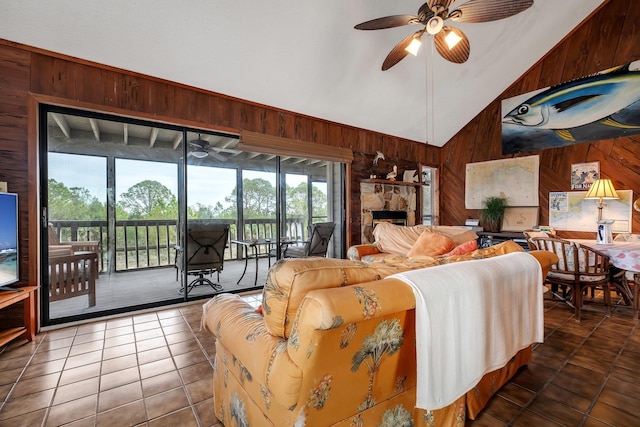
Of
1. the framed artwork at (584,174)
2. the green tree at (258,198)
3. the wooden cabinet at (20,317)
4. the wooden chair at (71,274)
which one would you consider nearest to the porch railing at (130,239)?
the wooden chair at (71,274)

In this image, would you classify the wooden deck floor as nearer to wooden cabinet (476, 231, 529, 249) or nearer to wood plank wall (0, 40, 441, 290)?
wood plank wall (0, 40, 441, 290)

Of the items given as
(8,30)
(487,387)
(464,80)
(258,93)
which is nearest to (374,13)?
(258,93)

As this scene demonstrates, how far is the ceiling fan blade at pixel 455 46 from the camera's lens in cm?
270

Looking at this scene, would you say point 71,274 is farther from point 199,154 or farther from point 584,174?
point 584,174

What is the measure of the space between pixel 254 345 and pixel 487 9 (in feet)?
10.0

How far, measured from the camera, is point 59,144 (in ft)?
9.32

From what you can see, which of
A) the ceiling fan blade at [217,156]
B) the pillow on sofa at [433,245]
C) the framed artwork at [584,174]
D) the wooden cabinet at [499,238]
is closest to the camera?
the pillow on sofa at [433,245]

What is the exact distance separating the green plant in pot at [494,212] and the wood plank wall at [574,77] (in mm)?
406

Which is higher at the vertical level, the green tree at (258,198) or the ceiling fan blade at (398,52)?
the ceiling fan blade at (398,52)

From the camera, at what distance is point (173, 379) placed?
6.25 feet

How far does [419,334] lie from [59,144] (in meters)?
3.66

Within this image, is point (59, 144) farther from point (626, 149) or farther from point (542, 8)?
point (626, 149)

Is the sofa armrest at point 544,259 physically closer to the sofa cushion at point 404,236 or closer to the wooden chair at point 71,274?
the sofa cushion at point 404,236

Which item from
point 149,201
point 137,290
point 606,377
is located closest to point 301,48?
point 149,201
